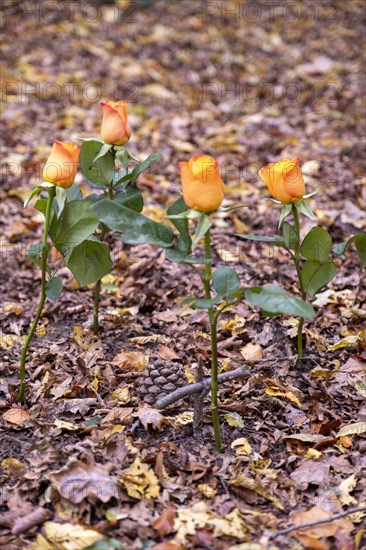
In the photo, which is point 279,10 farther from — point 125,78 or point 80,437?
point 80,437

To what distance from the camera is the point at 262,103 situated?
605 centimetres

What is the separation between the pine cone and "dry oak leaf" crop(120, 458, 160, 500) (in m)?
0.39

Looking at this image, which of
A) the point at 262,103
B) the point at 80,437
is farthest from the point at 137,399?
the point at 262,103

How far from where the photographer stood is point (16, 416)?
2305mm

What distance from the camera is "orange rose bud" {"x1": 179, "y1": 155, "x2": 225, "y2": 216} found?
1.83 meters

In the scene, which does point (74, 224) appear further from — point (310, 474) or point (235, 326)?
point (310, 474)

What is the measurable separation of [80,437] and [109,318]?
0.81 meters

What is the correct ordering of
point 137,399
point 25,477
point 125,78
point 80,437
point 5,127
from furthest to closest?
point 125,78
point 5,127
point 137,399
point 80,437
point 25,477

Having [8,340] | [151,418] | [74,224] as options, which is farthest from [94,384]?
[74,224]

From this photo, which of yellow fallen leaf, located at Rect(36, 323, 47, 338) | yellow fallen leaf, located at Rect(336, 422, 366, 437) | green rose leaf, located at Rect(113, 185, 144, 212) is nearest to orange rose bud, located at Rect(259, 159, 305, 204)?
green rose leaf, located at Rect(113, 185, 144, 212)

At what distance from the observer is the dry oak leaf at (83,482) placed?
76.6 inches

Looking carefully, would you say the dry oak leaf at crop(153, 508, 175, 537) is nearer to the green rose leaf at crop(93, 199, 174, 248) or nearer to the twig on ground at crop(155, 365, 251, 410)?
the twig on ground at crop(155, 365, 251, 410)

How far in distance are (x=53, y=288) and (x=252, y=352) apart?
3.03ft

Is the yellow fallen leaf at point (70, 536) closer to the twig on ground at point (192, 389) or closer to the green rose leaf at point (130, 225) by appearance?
the twig on ground at point (192, 389)
